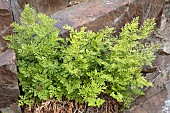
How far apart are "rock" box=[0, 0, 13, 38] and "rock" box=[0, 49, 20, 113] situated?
0.26 metres

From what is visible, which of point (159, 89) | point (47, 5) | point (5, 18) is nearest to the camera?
point (5, 18)

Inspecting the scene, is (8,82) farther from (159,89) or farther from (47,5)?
(159,89)

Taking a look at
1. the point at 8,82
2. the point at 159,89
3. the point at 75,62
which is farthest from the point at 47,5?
the point at 159,89

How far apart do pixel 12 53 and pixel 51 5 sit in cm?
111

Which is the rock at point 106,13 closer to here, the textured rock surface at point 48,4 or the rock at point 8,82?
the textured rock surface at point 48,4

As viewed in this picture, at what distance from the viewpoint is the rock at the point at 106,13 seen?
4.78 m

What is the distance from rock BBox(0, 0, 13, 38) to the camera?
4453 millimetres

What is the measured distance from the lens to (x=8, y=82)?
4.21 metres

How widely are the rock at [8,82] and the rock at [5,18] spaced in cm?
26

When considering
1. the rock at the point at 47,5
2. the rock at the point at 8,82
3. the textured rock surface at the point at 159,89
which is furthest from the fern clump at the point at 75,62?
the rock at the point at 47,5

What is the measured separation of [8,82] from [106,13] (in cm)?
148

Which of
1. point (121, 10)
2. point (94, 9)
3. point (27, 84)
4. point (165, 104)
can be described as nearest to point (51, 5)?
point (94, 9)

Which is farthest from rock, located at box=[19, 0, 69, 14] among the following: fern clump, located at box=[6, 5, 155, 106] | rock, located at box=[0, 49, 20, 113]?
rock, located at box=[0, 49, 20, 113]

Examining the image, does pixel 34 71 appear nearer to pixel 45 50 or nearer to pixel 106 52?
pixel 45 50
